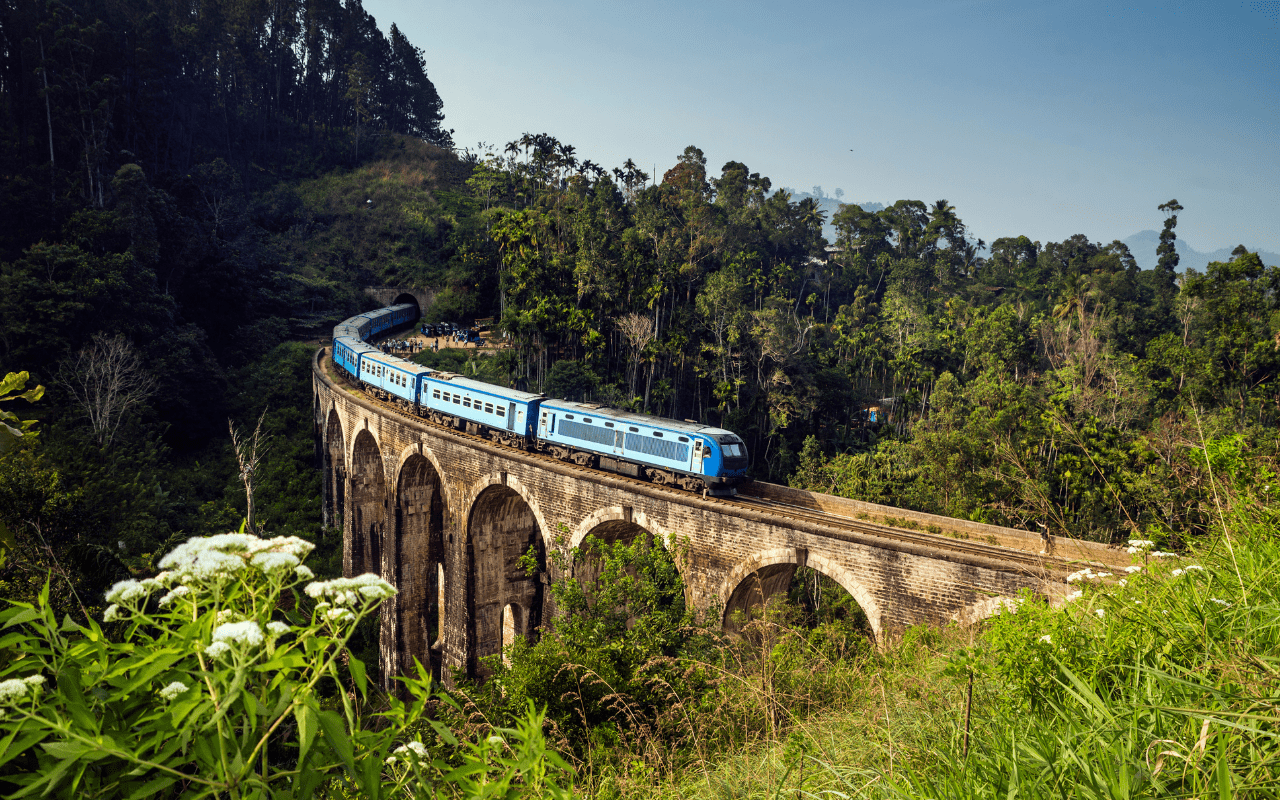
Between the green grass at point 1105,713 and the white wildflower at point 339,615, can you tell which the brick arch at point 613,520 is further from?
the white wildflower at point 339,615

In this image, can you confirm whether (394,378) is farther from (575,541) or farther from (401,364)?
(575,541)

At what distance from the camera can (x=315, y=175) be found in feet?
244

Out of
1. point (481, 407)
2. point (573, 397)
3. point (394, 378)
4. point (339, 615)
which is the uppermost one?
point (339, 615)

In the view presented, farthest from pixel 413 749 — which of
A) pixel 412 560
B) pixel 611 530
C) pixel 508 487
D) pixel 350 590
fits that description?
pixel 412 560

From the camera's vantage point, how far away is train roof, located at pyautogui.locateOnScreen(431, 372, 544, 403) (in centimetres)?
2302

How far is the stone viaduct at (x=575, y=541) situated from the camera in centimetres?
1434

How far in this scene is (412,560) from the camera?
88.5ft

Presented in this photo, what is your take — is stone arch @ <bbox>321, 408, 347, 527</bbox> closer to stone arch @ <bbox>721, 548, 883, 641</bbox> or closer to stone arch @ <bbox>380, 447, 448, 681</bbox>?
stone arch @ <bbox>380, 447, 448, 681</bbox>

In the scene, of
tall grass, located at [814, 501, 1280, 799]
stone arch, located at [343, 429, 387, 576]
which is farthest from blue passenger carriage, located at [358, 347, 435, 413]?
tall grass, located at [814, 501, 1280, 799]

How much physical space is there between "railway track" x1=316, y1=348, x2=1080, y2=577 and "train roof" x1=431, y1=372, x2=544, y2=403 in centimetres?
196

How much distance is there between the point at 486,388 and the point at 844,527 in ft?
45.0

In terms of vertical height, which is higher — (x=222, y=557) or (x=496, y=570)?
(x=222, y=557)

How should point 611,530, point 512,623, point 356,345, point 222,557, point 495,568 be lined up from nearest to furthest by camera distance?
point 222,557
point 611,530
point 495,568
point 512,623
point 356,345

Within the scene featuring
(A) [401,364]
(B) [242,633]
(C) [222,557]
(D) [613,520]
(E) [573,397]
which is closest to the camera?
(B) [242,633]
